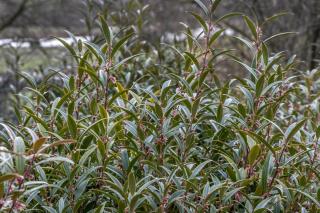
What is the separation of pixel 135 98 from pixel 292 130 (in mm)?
648

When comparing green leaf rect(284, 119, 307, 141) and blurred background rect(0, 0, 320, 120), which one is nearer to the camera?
green leaf rect(284, 119, 307, 141)

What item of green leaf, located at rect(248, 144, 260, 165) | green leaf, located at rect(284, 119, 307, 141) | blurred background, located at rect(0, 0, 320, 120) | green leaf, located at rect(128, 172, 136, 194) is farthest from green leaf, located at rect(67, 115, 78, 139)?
blurred background, located at rect(0, 0, 320, 120)

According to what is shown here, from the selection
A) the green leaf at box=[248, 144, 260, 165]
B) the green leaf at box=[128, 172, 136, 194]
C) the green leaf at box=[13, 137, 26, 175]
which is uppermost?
the green leaf at box=[248, 144, 260, 165]

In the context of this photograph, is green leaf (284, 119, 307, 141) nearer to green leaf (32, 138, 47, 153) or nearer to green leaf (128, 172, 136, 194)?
green leaf (128, 172, 136, 194)

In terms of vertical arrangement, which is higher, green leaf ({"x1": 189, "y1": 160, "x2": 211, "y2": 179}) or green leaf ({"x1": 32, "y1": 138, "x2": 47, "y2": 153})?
green leaf ({"x1": 32, "y1": 138, "x2": 47, "y2": 153})

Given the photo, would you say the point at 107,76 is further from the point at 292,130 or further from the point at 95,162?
the point at 292,130

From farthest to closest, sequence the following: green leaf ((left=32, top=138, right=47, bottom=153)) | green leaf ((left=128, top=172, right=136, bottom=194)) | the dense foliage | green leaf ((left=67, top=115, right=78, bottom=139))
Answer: green leaf ((left=67, top=115, right=78, bottom=139)), the dense foliage, green leaf ((left=128, top=172, right=136, bottom=194)), green leaf ((left=32, top=138, right=47, bottom=153))

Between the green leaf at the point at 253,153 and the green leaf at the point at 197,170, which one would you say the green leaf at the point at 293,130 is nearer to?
the green leaf at the point at 253,153

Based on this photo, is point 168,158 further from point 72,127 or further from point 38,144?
point 38,144

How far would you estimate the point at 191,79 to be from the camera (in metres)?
2.17

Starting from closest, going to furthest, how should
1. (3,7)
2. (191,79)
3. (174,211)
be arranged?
(174,211), (191,79), (3,7)

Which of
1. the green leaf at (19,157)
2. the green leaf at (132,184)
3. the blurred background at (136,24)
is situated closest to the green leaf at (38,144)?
the green leaf at (19,157)

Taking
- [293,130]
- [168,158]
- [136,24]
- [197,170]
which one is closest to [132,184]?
[197,170]

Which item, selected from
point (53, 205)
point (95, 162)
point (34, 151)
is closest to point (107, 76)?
point (95, 162)
